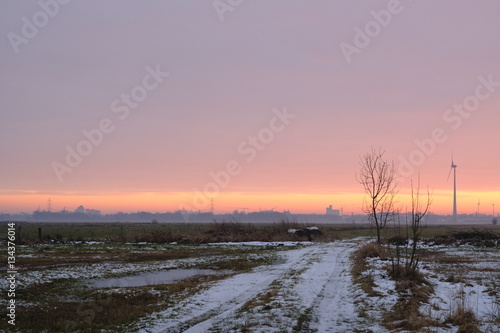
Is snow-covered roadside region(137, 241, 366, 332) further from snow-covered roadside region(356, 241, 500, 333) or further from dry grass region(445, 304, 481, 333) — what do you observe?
dry grass region(445, 304, 481, 333)

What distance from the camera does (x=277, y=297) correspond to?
12.7 metres

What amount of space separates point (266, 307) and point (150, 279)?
329 inches

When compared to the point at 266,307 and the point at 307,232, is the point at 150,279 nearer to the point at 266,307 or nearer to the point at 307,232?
the point at 266,307

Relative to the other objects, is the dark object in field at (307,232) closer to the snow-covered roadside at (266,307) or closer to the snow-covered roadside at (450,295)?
the snow-covered roadside at (450,295)

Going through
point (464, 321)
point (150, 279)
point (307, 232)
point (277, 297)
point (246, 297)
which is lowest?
point (307, 232)

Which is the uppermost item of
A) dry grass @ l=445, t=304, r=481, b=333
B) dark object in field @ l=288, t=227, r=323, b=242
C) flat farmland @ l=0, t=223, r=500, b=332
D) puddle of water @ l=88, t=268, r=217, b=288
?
dry grass @ l=445, t=304, r=481, b=333

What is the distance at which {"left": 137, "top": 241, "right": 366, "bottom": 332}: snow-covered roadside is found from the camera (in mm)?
9711

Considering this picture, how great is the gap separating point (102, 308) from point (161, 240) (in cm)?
3268

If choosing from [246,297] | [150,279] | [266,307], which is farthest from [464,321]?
[150,279]

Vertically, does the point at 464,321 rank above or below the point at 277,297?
above

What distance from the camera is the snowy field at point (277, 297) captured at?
9.83 metres

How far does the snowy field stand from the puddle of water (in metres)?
0.41

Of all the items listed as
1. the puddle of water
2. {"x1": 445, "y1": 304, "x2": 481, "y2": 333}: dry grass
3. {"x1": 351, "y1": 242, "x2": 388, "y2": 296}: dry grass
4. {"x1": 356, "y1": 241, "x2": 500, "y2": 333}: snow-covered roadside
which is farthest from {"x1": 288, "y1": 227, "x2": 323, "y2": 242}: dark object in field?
{"x1": 445, "y1": 304, "x2": 481, "y2": 333}: dry grass

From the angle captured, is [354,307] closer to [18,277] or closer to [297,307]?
[297,307]
